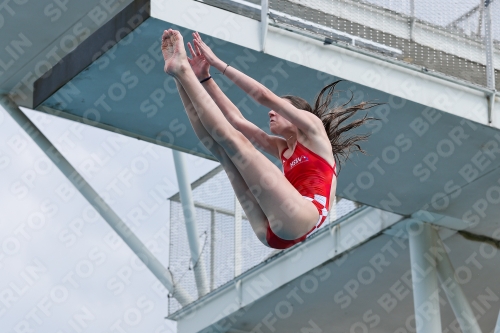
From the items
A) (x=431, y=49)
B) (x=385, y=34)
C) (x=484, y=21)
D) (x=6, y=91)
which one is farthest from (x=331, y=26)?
(x=6, y=91)

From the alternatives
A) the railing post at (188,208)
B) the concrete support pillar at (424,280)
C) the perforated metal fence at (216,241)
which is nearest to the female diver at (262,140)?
the concrete support pillar at (424,280)

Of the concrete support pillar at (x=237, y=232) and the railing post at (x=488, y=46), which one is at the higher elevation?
the concrete support pillar at (x=237, y=232)

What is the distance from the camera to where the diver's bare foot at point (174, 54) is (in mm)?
5410

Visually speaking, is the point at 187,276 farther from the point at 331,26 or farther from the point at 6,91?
the point at 331,26

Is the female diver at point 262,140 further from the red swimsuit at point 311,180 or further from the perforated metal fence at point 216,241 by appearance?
the perforated metal fence at point 216,241

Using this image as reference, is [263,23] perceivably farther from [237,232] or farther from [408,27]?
[237,232]

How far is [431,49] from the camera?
9.28m

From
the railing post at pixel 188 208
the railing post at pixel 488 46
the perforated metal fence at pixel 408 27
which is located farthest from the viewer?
the railing post at pixel 188 208

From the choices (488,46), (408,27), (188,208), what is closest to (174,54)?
(408,27)

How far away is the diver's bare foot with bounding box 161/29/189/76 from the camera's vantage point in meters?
5.41

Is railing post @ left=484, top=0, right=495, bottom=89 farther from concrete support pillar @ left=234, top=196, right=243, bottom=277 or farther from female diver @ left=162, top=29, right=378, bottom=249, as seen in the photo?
concrete support pillar @ left=234, top=196, right=243, bottom=277

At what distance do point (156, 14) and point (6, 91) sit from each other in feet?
10.3

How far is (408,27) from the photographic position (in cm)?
914

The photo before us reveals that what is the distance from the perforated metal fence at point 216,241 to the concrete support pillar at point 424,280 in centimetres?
137
